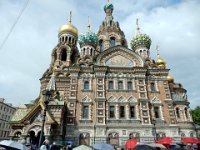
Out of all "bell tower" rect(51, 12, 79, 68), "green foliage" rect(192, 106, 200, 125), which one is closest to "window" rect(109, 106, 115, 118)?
"bell tower" rect(51, 12, 79, 68)

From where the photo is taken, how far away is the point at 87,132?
19.5m

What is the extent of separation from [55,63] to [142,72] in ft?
43.4

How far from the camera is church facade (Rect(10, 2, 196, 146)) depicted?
18.1 meters

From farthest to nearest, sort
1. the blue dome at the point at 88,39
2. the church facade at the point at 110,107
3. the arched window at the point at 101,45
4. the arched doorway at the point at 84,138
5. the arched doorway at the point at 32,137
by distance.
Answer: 1. the arched window at the point at 101,45
2. the blue dome at the point at 88,39
3. the arched doorway at the point at 84,138
4. the church facade at the point at 110,107
5. the arched doorway at the point at 32,137

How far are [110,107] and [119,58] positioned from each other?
251 inches

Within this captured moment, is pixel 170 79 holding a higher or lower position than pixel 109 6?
lower

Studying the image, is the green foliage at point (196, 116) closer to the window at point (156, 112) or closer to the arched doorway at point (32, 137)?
the window at point (156, 112)

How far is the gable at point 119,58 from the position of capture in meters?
23.2

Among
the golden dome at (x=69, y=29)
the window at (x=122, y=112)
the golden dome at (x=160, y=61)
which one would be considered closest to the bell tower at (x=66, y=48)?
the golden dome at (x=69, y=29)

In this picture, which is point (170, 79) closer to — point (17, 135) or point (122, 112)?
point (122, 112)

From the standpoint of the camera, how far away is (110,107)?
20.9 m

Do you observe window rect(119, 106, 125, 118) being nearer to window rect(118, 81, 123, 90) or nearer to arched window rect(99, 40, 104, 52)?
window rect(118, 81, 123, 90)

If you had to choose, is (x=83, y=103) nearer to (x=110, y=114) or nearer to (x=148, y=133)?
(x=110, y=114)

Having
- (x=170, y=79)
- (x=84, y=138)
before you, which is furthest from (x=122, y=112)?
(x=170, y=79)
